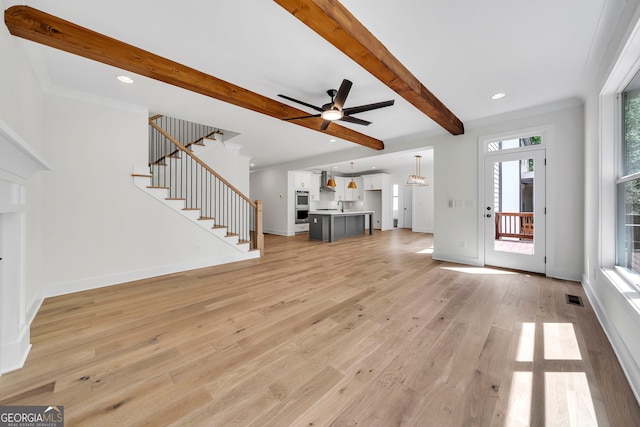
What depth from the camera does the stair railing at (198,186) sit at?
4.97 metres

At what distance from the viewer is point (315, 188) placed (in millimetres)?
9414

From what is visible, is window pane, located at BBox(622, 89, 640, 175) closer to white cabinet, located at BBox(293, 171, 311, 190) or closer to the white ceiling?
the white ceiling

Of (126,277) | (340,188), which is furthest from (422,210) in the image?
(126,277)

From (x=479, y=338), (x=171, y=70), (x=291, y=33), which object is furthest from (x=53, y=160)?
(x=479, y=338)

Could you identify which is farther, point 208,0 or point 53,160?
point 53,160

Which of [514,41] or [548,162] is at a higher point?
[514,41]

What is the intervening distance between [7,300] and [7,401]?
653 millimetres

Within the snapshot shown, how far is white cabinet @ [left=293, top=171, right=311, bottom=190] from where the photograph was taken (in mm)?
8535

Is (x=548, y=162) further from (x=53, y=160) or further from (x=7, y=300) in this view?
(x=53, y=160)

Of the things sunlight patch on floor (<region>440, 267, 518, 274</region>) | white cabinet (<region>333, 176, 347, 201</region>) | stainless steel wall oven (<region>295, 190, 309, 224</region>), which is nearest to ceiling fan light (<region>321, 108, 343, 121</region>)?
sunlight patch on floor (<region>440, 267, 518, 274</region>)

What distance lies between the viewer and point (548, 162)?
360cm

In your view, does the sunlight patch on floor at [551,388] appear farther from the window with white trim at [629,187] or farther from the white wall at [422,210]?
the white wall at [422,210]

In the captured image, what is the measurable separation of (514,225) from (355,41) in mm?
3907

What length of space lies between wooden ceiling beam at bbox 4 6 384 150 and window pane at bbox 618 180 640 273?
3802 mm
